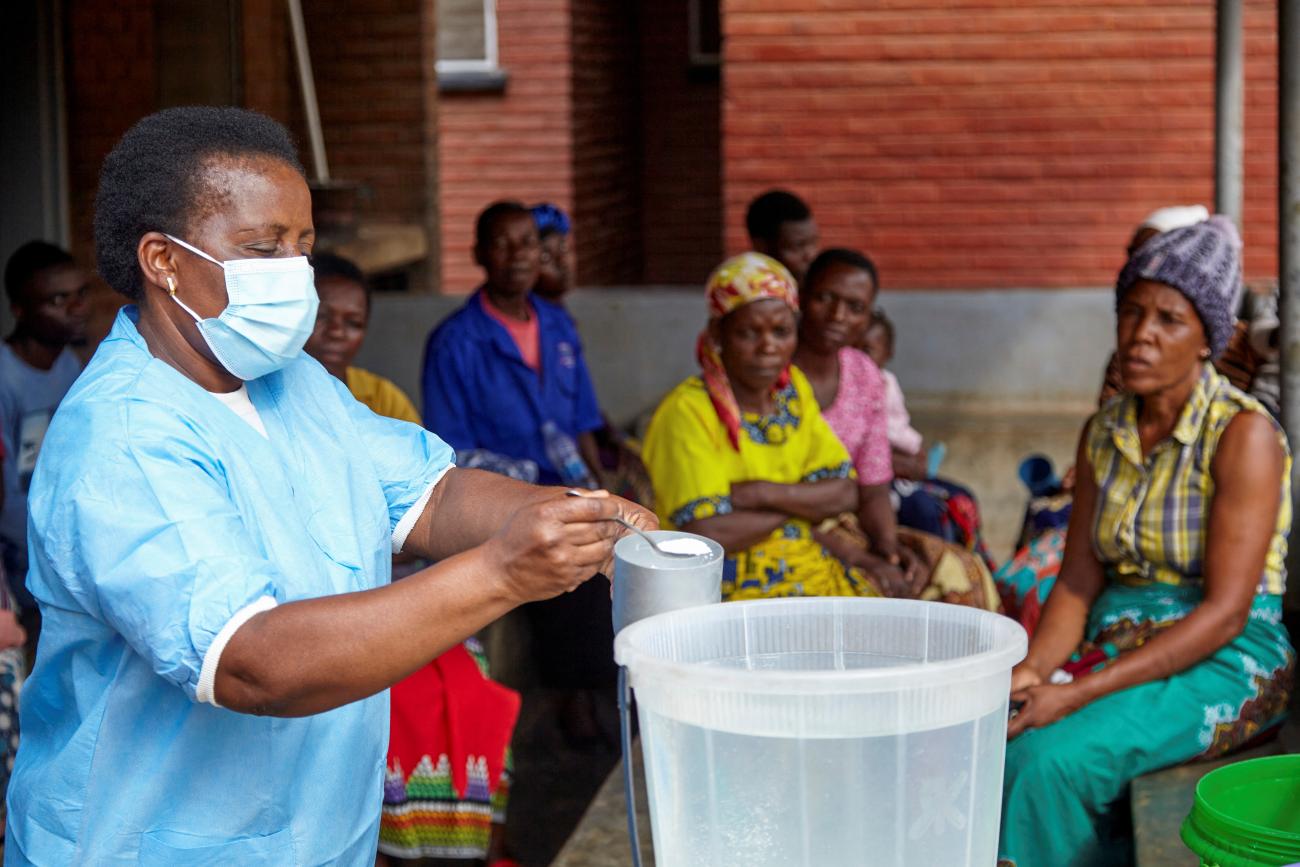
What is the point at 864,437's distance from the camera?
4.93 meters

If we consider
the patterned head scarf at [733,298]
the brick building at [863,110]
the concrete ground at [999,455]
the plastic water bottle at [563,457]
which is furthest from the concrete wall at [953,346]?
the patterned head scarf at [733,298]

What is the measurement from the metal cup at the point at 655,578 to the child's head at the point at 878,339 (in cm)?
410

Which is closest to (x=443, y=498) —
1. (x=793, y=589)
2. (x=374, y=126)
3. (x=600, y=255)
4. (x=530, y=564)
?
(x=530, y=564)

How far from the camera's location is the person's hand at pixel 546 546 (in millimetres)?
1802

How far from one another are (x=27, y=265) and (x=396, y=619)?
377 cm

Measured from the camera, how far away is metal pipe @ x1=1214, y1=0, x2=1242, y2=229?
6.36 m

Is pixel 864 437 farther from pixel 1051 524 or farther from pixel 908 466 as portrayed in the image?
pixel 908 466

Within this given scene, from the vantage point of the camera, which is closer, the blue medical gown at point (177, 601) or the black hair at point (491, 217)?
the blue medical gown at point (177, 601)

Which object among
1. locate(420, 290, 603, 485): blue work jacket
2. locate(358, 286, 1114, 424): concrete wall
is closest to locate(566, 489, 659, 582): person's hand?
locate(420, 290, 603, 485): blue work jacket

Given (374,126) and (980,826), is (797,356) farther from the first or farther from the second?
(374,126)

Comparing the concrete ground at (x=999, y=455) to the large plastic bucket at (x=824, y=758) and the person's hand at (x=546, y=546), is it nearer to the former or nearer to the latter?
the large plastic bucket at (x=824, y=758)

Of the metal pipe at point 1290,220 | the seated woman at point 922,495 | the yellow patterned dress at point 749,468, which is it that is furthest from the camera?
the seated woman at point 922,495

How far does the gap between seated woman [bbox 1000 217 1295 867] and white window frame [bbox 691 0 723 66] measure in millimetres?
9117

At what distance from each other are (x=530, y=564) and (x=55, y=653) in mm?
683
